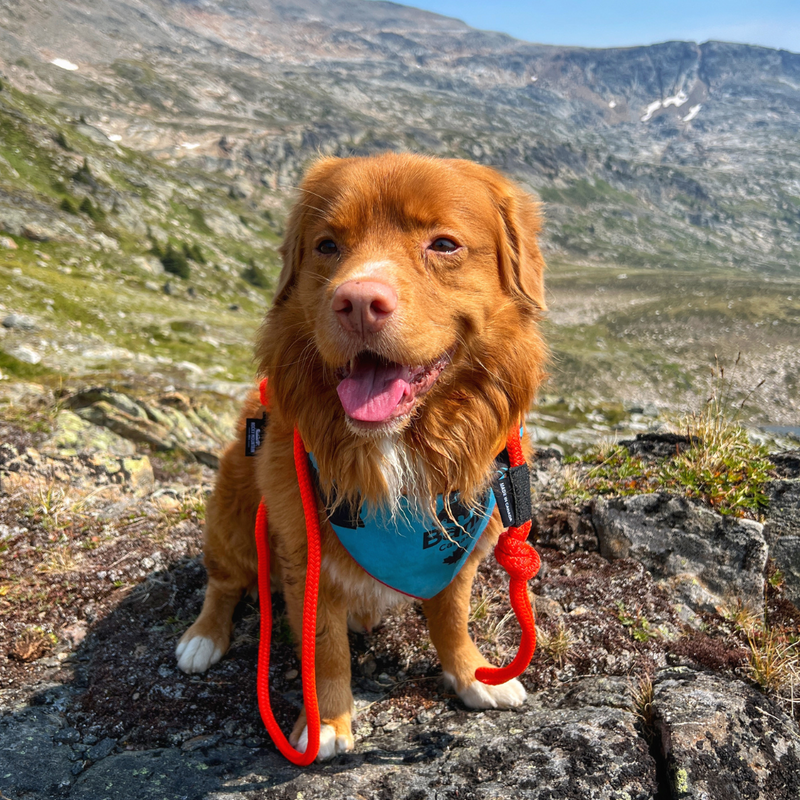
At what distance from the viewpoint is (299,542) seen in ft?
10.5

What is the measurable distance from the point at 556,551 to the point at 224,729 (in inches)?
118

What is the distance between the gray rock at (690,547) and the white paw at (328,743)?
8.69 feet

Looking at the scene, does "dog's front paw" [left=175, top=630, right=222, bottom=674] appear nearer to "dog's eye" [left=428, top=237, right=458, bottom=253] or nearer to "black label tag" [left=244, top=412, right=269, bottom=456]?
"black label tag" [left=244, top=412, right=269, bottom=456]

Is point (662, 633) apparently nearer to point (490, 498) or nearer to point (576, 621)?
point (576, 621)

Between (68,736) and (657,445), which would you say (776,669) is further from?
(68,736)

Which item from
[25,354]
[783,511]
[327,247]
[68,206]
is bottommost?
[25,354]

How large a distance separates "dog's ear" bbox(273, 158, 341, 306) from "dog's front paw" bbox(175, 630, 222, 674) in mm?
2528

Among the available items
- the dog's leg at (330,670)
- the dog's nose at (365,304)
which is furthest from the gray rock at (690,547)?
the dog's nose at (365,304)

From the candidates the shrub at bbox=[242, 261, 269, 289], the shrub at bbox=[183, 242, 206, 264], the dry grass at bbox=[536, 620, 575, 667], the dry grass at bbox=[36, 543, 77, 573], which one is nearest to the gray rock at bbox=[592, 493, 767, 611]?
the dry grass at bbox=[536, 620, 575, 667]

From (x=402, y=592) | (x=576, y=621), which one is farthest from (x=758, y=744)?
(x=402, y=592)

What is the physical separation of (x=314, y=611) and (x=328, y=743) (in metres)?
0.87

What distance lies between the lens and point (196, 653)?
3.77 m

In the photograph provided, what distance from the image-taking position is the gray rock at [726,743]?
8.18 ft

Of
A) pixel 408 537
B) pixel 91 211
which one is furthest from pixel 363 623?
pixel 91 211
